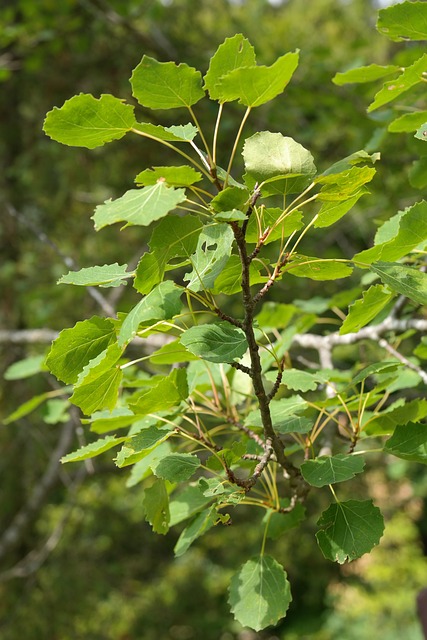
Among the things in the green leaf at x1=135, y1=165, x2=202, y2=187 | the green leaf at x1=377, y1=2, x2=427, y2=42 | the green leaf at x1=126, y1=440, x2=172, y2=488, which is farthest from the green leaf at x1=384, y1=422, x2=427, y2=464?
the green leaf at x1=377, y1=2, x2=427, y2=42

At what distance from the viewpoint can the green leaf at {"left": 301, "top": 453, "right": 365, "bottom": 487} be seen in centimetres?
71

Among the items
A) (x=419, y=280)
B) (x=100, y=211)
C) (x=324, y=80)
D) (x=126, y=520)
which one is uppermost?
(x=100, y=211)

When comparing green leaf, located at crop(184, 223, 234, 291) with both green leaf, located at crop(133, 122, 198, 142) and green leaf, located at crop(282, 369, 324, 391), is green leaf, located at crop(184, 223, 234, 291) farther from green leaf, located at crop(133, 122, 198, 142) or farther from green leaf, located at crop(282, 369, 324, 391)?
green leaf, located at crop(282, 369, 324, 391)

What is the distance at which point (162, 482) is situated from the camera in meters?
0.83

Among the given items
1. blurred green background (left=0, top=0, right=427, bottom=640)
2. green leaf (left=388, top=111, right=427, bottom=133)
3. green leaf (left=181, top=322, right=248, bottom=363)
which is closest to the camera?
green leaf (left=181, top=322, right=248, bottom=363)

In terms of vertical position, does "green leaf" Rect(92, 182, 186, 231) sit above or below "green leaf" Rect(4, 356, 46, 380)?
above

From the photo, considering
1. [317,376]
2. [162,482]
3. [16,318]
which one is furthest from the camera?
[16,318]

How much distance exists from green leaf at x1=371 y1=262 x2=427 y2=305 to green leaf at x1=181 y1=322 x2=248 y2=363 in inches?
6.4

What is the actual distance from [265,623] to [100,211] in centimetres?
51

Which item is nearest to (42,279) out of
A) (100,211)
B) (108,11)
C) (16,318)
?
(16,318)

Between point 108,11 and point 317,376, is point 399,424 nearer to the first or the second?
point 317,376

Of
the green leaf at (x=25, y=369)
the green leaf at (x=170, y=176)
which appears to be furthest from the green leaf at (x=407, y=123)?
the green leaf at (x=25, y=369)

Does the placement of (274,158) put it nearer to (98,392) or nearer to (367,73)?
(98,392)

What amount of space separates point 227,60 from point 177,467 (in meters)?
0.42
